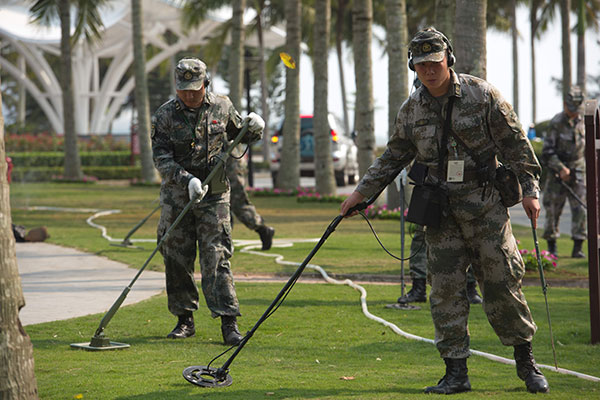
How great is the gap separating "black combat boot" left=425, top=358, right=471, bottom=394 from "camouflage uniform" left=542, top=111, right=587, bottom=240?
6.87 metres

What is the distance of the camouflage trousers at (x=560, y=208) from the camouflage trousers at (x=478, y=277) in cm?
706

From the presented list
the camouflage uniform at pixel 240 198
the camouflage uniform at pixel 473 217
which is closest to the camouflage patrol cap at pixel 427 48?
the camouflage uniform at pixel 473 217

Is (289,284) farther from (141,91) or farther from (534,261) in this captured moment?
(141,91)

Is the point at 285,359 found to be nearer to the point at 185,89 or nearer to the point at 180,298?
the point at 180,298

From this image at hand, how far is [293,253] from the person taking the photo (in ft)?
40.5

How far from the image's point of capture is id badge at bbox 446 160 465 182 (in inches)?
197

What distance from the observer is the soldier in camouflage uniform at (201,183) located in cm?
646

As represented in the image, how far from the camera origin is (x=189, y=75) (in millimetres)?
6363

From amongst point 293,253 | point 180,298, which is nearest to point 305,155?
point 293,253

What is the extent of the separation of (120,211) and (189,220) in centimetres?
1356

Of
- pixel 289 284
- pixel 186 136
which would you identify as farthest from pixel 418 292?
pixel 289 284

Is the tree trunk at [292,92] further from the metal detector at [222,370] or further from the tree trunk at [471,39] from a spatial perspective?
the metal detector at [222,370]

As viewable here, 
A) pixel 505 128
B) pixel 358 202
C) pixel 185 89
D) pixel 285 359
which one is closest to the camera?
pixel 505 128

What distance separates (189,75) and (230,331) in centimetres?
180
